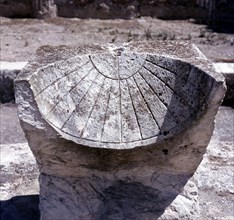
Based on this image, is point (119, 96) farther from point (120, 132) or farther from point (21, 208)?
point (21, 208)

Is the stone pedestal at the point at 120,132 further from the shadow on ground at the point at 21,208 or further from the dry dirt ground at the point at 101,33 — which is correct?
the dry dirt ground at the point at 101,33

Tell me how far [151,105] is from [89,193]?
0.63m

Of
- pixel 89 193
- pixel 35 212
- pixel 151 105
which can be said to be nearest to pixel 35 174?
pixel 35 212

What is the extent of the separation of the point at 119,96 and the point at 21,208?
1023 millimetres

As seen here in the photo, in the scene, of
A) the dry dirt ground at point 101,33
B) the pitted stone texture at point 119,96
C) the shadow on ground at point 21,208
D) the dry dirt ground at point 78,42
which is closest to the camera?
the pitted stone texture at point 119,96

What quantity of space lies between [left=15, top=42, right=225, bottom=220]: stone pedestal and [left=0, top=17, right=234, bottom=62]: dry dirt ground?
3663 mm

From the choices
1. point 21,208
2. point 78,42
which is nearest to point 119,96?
point 21,208

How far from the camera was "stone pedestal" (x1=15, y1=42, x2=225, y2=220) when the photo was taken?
10.2 ft

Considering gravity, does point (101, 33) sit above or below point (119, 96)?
below

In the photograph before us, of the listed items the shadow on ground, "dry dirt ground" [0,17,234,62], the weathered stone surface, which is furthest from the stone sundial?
"dry dirt ground" [0,17,234,62]

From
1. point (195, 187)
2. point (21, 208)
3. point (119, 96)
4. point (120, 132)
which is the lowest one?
point (21, 208)

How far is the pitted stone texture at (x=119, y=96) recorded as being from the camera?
10.2ft

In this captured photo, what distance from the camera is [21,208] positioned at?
3.59m

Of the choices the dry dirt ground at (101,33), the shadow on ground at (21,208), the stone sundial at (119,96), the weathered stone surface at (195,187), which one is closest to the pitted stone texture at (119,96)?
the stone sundial at (119,96)
